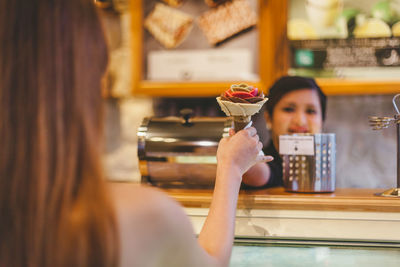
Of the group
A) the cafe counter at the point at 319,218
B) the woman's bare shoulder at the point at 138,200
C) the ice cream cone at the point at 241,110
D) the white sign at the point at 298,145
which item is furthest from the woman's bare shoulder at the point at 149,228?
the white sign at the point at 298,145

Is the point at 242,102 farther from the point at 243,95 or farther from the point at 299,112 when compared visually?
the point at 299,112

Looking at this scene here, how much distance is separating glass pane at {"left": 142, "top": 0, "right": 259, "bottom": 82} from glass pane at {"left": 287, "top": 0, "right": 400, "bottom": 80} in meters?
0.23

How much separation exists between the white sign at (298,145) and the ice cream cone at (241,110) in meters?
0.30

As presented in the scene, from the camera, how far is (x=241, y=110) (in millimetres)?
1159

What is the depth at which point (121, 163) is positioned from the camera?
2.60m

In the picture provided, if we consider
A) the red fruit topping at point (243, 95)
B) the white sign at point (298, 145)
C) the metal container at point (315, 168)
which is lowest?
the metal container at point (315, 168)

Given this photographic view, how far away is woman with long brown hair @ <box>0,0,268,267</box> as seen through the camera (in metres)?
0.62

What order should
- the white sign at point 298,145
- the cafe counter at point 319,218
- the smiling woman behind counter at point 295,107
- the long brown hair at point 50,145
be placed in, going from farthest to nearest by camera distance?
the smiling woman behind counter at point 295,107 < the white sign at point 298,145 < the cafe counter at point 319,218 < the long brown hair at point 50,145

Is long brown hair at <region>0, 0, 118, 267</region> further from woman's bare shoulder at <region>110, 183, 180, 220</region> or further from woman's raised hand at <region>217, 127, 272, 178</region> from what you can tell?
woman's raised hand at <region>217, 127, 272, 178</region>

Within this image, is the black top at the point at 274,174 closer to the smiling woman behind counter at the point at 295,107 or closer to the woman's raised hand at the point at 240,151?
the smiling woman behind counter at the point at 295,107

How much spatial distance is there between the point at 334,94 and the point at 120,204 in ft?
5.69

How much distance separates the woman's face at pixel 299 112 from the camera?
6.24 ft

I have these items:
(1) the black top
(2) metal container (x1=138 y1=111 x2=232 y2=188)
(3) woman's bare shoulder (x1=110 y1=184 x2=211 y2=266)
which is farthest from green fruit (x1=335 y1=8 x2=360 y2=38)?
(3) woman's bare shoulder (x1=110 y1=184 x2=211 y2=266)

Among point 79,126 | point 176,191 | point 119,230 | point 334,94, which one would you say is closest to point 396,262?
point 176,191
